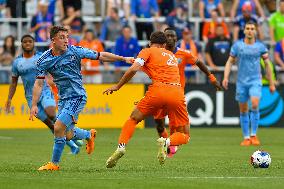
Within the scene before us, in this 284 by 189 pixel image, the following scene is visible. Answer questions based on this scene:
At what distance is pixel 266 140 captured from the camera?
2339cm

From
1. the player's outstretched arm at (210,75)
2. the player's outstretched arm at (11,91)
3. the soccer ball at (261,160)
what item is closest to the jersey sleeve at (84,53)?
the soccer ball at (261,160)

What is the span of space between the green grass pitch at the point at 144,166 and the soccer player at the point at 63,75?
51 centimetres

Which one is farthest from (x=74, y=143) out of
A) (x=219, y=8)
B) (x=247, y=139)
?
(x=219, y=8)

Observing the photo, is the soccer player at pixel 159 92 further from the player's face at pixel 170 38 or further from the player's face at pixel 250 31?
the player's face at pixel 250 31

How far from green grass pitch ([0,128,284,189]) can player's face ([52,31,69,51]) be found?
6.09ft

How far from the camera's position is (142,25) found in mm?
29500

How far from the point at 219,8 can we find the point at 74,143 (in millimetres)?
12133

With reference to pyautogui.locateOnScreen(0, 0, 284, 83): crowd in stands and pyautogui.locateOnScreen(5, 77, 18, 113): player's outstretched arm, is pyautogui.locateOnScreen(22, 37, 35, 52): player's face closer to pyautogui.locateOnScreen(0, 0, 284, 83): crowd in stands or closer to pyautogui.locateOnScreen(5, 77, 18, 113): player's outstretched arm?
pyautogui.locateOnScreen(5, 77, 18, 113): player's outstretched arm

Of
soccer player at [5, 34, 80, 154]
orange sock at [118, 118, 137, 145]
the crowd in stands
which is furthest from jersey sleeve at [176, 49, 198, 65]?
the crowd in stands

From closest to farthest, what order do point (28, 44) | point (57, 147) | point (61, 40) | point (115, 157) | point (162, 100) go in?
point (115, 157), point (57, 147), point (61, 40), point (162, 100), point (28, 44)

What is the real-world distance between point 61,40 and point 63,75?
585 millimetres

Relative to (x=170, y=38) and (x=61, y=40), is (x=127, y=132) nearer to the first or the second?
(x=61, y=40)

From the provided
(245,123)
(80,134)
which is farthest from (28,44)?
(245,123)

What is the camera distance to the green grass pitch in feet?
40.6
